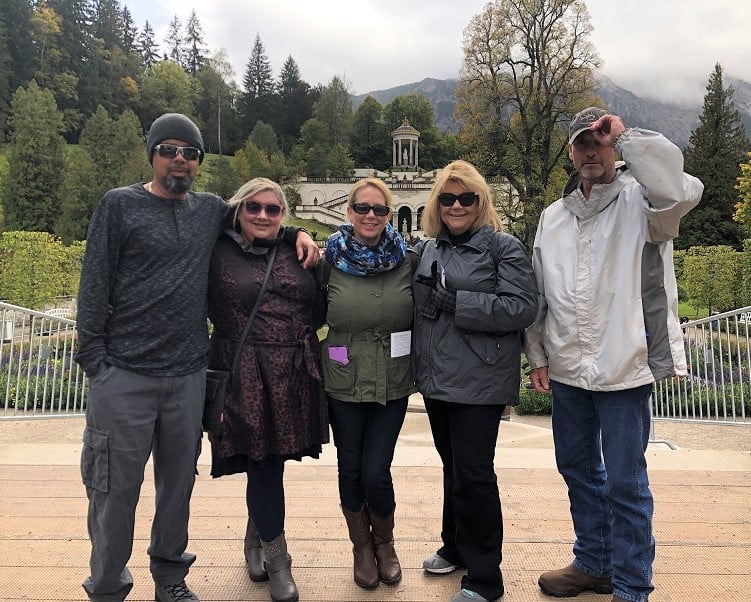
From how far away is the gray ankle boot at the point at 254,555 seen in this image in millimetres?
2590

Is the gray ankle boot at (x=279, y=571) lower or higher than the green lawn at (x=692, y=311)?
lower

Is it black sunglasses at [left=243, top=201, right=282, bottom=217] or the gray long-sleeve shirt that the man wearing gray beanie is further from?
black sunglasses at [left=243, top=201, right=282, bottom=217]

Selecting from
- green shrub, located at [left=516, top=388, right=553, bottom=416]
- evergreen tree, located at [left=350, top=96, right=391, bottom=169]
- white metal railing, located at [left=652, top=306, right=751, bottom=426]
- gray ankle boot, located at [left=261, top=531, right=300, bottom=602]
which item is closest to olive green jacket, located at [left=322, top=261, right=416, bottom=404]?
gray ankle boot, located at [left=261, top=531, right=300, bottom=602]

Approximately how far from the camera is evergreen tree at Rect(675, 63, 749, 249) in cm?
3775

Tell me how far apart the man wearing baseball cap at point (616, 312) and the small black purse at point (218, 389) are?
1.23 meters

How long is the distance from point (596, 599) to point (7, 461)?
Answer: 155 inches

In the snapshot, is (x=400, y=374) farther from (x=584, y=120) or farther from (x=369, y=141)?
(x=369, y=141)

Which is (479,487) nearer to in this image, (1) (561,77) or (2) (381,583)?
(2) (381,583)

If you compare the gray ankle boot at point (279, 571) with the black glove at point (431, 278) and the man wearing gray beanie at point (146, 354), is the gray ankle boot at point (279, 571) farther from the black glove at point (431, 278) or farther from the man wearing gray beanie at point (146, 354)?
the black glove at point (431, 278)

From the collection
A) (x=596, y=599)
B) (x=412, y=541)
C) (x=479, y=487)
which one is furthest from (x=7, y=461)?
(x=596, y=599)

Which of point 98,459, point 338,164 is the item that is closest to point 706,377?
point 98,459

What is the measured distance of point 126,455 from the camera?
7.30ft

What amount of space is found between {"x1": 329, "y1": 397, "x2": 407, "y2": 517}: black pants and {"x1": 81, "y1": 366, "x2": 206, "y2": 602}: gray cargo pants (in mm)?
635

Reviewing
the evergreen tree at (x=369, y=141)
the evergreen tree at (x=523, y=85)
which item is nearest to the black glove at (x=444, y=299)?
the evergreen tree at (x=523, y=85)
